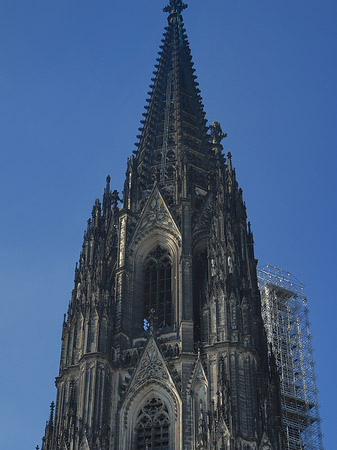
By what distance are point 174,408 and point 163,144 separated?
20.0 meters

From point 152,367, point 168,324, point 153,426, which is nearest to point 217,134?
point 168,324

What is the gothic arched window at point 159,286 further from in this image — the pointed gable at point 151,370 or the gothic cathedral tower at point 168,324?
the pointed gable at point 151,370

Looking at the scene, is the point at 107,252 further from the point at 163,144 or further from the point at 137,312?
the point at 163,144

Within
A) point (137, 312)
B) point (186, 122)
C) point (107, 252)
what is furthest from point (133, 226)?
point (186, 122)

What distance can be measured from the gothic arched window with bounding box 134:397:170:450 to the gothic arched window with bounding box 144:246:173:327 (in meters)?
4.84

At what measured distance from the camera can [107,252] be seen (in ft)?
171

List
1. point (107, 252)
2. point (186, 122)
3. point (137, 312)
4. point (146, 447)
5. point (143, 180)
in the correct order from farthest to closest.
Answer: point (186, 122), point (143, 180), point (107, 252), point (137, 312), point (146, 447)

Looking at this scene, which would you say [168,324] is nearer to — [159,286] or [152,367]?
[159,286]

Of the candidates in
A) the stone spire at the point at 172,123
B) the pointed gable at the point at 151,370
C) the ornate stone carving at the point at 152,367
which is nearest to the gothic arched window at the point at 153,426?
the pointed gable at the point at 151,370

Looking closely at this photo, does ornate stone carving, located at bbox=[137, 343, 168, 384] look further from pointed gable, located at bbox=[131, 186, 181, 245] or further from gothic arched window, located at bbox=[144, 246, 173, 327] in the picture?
pointed gable, located at bbox=[131, 186, 181, 245]

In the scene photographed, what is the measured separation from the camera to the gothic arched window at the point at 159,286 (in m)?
48.7

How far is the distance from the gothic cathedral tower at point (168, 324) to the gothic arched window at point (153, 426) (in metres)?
0.05

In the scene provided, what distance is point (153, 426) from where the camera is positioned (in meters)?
43.7

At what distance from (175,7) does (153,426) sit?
39.5m
